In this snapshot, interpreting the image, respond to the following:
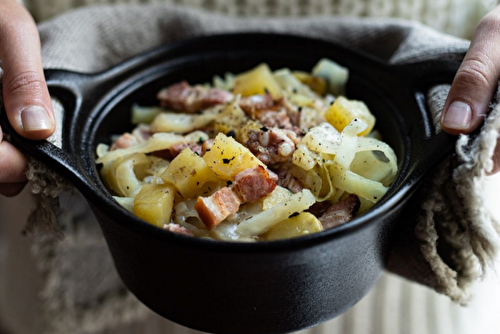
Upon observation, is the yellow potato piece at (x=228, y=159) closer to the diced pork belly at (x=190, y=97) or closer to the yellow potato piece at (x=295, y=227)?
the yellow potato piece at (x=295, y=227)

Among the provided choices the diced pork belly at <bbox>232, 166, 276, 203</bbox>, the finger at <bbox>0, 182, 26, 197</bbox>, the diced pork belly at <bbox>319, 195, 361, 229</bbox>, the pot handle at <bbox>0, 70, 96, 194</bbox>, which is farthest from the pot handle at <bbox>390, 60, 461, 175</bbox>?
the finger at <bbox>0, 182, 26, 197</bbox>

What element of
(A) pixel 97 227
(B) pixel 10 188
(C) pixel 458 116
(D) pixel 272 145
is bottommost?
A: (A) pixel 97 227

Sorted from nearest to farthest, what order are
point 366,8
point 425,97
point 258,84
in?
point 425,97, point 258,84, point 366,8

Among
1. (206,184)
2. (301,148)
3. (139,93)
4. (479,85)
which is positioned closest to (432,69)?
(479,85)

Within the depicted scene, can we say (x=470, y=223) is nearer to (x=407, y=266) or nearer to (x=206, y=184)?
(x=407, y=266)

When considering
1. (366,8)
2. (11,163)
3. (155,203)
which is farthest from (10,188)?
(366,8)

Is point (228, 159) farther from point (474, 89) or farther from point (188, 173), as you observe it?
point (474, 89)
